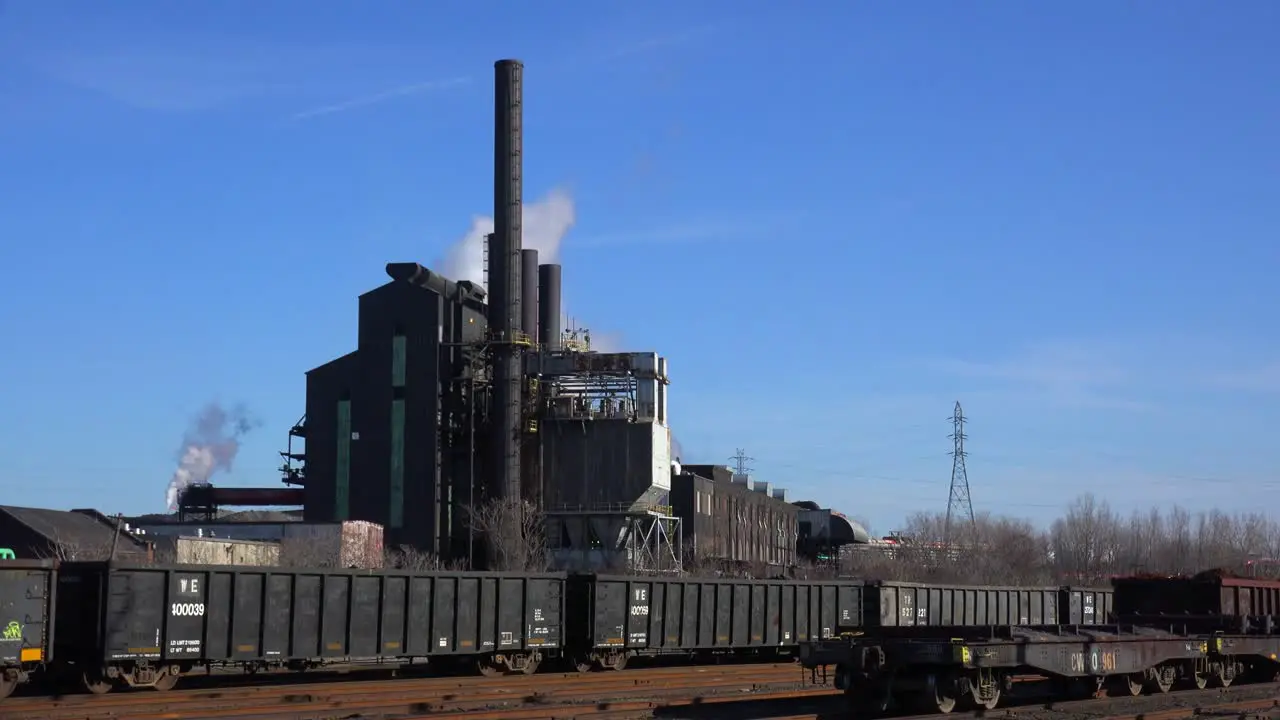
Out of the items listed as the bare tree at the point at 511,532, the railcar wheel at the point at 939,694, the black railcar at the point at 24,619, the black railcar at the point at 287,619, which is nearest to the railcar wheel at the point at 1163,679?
the railcar wheel at the point at 939,694

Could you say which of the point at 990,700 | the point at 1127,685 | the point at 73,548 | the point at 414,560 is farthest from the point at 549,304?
the point at 990,700

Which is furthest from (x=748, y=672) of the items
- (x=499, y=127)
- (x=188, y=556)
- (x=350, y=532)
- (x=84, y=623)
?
(x=499, y=127)

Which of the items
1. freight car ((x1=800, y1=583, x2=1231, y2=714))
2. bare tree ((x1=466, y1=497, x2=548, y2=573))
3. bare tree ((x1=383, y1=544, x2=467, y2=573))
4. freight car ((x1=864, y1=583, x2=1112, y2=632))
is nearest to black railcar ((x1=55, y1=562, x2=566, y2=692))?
freight car ((x1=800, y1=583, x2=1231, y2=714))

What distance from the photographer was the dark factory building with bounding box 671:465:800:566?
291ft

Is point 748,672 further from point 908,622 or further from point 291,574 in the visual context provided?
point 291,574

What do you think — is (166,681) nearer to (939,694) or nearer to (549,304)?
(939,694)

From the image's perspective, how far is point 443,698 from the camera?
23906 mm

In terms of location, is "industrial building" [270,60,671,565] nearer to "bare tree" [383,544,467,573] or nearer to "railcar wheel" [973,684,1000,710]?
"bare tree" [383,544,467,573]

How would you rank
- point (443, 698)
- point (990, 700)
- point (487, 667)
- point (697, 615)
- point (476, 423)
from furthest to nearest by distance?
point (476, 423) → point (697, 615) → point (487, 667) → point (443, 698) → point (990, 700)

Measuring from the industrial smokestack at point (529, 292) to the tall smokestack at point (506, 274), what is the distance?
4.25m

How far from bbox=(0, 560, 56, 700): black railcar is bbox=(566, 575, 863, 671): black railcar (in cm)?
1200

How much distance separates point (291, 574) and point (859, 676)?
1138 cm

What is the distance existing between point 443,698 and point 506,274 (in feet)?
187

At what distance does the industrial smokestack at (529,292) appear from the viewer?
281ft
